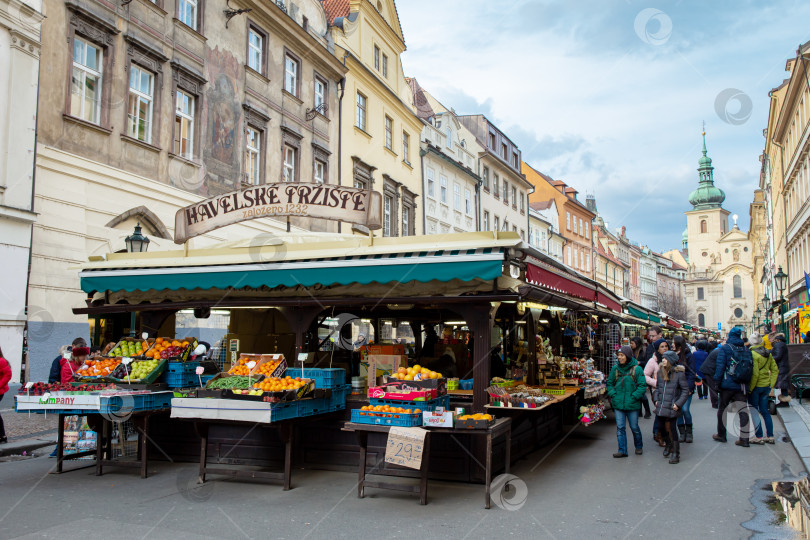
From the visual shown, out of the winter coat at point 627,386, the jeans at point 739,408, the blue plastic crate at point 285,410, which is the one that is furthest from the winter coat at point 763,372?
the blue plastic crate at point 285,410

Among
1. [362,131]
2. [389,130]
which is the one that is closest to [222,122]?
[362,131]

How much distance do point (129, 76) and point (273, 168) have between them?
5.96 metres

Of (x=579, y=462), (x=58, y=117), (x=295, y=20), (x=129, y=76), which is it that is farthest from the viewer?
(x=295, y=20)

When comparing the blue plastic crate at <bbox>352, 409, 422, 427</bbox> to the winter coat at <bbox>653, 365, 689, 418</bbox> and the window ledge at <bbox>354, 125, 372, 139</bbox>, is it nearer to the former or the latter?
the winter coat at <bbox>653, 365, 689, 418</bbox>

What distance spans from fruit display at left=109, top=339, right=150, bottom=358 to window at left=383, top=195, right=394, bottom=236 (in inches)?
773

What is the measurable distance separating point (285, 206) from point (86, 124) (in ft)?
25.6

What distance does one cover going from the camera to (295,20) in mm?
22453

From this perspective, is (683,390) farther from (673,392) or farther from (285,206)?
(285,206)

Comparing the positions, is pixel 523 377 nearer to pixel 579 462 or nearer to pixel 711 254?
pixel 579 462

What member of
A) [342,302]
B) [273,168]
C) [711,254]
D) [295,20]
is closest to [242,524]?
[342,302]

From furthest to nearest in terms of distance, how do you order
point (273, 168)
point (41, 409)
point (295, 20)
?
point (295, 20) < point (273, 168) < point (41, 409)

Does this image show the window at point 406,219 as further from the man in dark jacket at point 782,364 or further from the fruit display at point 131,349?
the fruit display at point 131,349

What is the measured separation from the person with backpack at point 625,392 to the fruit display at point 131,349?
22.4 ft

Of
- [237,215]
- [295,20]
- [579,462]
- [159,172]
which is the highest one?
[295,20]
